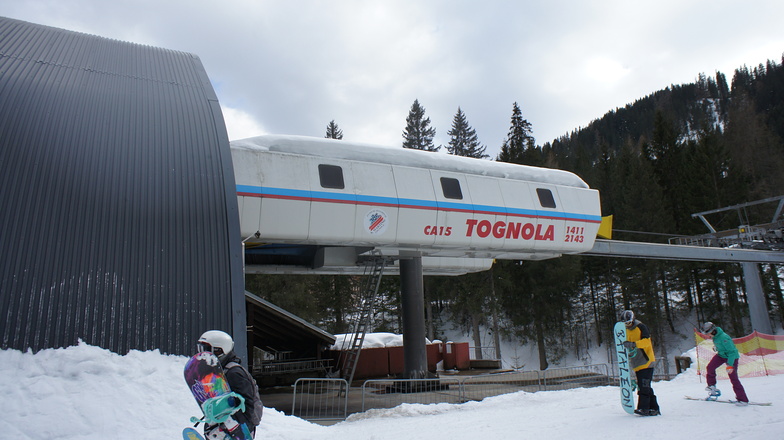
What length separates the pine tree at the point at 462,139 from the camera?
50188 millimetres

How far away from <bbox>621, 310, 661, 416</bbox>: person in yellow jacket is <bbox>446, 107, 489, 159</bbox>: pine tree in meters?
43.1

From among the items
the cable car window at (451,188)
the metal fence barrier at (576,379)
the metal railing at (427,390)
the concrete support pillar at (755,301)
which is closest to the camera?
the metal railing at (427,390)

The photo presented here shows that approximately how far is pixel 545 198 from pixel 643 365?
8.21 m

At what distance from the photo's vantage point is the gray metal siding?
718cm

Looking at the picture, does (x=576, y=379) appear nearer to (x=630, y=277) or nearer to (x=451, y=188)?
(x=451, y=188)

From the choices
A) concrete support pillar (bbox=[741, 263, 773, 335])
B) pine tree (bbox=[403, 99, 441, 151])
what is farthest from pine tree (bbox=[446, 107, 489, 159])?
concrete support pillar (bbox=[741, 263, 773, 335])

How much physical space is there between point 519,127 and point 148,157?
41.3 meters

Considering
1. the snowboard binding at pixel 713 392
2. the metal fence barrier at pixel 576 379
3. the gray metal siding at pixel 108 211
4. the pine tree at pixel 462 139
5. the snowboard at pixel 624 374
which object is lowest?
the metal fence barrier at pixel 576 379

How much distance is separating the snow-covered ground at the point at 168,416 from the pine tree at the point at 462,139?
138 ft

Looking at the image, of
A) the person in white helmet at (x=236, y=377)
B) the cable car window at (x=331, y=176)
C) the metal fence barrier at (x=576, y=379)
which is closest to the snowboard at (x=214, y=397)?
the person in white helmet at (x=236, y=377)

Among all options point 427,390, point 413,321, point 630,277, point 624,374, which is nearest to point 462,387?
point 427,390

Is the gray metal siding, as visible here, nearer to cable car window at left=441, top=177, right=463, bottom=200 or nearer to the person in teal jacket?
cable car window at left=441, top=177, right=463, bottom=200

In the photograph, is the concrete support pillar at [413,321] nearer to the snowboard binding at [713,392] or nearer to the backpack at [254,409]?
the snowboard binding at [713,392]

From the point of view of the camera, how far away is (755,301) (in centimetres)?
2286
